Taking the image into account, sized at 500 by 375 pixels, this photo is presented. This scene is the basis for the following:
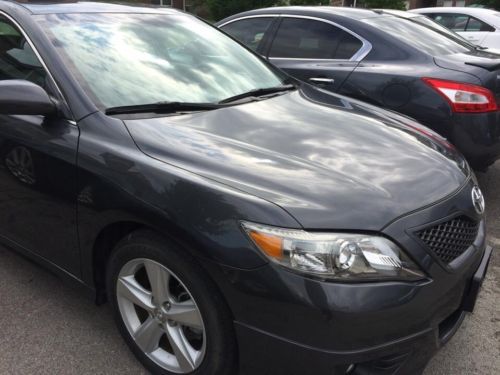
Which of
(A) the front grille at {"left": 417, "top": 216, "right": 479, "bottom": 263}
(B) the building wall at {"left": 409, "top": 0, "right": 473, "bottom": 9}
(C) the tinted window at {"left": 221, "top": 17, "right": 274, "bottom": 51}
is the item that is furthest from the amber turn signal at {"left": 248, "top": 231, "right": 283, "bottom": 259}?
(B) the building wall at {"left": 409, "top": 0, "right": 473, "bottom": 9}

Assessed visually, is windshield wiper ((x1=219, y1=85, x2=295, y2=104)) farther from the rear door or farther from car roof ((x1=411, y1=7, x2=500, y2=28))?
car roof ((x1=411, y1=7, x2=500, y2=28))

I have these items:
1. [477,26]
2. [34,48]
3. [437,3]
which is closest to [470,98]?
[34,48]

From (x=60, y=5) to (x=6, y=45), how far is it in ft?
1.26

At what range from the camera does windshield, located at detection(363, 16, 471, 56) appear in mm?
4258

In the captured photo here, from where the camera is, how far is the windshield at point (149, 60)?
238cm

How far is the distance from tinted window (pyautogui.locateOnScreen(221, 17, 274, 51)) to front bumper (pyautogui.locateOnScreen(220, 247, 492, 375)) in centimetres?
379

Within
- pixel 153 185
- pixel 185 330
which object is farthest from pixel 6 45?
pixel 185 330

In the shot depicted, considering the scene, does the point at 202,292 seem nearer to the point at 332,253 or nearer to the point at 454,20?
the point at 332,253

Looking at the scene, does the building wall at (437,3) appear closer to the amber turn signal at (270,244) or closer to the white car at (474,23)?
the white car at (474,23)

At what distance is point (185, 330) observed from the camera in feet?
6.86

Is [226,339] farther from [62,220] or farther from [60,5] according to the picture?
[60,5]

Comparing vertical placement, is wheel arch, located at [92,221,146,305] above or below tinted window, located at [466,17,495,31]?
below

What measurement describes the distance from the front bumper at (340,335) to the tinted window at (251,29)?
12.4 ft

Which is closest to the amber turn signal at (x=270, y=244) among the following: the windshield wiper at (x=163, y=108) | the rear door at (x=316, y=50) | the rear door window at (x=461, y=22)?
the windshield wiper at (x=163, y=108)
